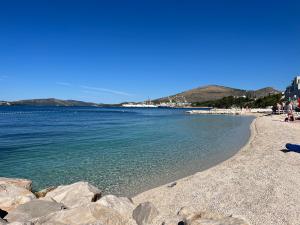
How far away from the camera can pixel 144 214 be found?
344 inches

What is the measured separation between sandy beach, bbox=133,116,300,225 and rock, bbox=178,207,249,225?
53cm

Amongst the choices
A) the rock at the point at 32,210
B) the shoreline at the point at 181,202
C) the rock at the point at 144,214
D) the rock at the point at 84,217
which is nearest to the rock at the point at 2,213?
the shoreline at the point at 181,202

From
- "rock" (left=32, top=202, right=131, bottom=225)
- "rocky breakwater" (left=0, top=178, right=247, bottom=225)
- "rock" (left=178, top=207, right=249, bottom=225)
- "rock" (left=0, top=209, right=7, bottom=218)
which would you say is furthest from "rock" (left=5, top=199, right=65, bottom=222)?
"rock" (left=178, top=207, right=249, bottom=225)

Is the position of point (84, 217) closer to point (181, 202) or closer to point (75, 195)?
point (75, 195)

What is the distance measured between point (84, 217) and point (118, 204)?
4.73 ft

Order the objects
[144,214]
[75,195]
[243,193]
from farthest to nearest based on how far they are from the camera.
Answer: [243,193] → [75,195] → [144,214]

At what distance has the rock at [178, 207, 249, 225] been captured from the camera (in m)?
7.04

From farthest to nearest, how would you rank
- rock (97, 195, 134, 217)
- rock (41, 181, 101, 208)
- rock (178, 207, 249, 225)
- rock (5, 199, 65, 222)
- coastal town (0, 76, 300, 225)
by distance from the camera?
rock (41, 181, 101, 208) → rock (97, 195, 134, 217) → rock (5, 199, 65, 222) → coastal town (0, 76, 300, 225) → rock (178, 207, 249, 225)

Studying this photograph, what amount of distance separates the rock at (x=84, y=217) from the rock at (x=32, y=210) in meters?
0.99

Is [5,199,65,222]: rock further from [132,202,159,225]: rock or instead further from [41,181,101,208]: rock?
[132,202,159,225]: rock

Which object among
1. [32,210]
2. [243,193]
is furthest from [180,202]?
[32,210]

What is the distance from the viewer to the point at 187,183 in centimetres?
1279

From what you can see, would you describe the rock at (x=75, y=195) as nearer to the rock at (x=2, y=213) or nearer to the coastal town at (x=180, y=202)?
the coastal town at (x=180, y=202)

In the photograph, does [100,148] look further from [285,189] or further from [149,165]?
[285,189]
